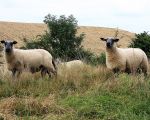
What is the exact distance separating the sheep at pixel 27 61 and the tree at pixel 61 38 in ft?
34.0

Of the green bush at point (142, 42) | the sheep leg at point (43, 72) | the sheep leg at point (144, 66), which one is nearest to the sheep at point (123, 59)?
the sheep leg at point (144, 66)

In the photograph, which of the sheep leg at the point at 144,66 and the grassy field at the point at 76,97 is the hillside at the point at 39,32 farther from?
the grassy field at the point at 76,97

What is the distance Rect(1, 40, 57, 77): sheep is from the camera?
47.9ft

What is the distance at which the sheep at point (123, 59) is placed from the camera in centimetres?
1510

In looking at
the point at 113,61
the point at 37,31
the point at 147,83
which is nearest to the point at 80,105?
the point at 147,83

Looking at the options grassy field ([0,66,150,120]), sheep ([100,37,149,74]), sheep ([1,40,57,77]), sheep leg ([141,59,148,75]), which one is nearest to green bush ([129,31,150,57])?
sheep leg ([141,59,148,75])

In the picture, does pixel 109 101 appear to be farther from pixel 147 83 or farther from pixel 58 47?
pixel 58 47

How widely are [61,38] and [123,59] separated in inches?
469

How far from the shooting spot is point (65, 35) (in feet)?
89.5

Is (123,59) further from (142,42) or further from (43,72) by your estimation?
(142,42)

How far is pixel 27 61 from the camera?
14914 millimetres

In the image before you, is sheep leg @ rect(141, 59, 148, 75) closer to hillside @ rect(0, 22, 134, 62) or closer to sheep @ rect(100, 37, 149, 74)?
sheep @ rect(100, 37, 149, 74)

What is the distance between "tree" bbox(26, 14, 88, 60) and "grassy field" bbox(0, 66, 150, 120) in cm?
1280

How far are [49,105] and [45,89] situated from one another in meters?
1.43
